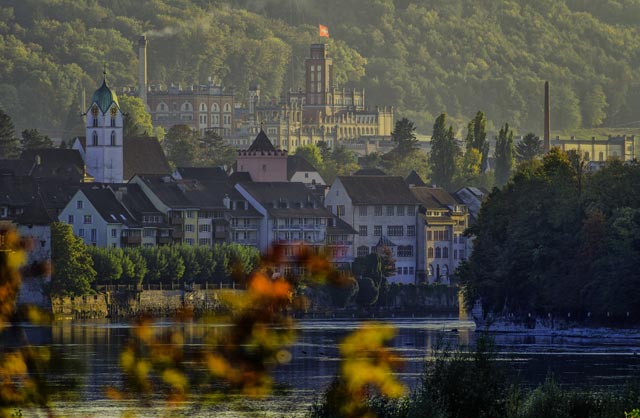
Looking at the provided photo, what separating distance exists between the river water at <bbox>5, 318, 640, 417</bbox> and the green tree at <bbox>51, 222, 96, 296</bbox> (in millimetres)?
8309

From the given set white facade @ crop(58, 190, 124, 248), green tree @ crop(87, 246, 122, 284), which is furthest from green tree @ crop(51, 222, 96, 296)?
white facade @ crop(58, 190, 124, 248)

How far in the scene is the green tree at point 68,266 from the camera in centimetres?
14650

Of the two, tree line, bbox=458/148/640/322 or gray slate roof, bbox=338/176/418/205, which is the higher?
gray slate roof, bbox=338/176/418/205

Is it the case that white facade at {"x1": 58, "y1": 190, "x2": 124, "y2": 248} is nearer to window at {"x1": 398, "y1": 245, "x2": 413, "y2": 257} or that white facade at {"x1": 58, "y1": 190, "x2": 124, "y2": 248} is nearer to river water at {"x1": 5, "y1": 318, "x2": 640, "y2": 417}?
river water at {"x1": 5, "y1": 318, "x2": 640, "y2": 417}

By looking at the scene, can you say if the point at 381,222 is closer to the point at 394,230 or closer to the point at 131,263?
the point at 394,230

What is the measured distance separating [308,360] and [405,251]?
85.1 meters

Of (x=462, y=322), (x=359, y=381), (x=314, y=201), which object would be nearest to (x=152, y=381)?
(x=359, y=381)

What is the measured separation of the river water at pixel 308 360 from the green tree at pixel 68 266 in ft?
27.3

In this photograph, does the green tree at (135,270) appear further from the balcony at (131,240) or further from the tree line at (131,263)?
the balcony at (131,240)

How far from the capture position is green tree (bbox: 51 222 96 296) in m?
146

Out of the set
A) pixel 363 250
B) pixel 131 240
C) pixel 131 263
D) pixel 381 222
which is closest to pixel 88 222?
pixel 131 240

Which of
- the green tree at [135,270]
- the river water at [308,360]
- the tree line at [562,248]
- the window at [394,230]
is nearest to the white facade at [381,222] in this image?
the window at [394,230]

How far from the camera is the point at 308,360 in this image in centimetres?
10631

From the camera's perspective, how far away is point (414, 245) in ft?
630
